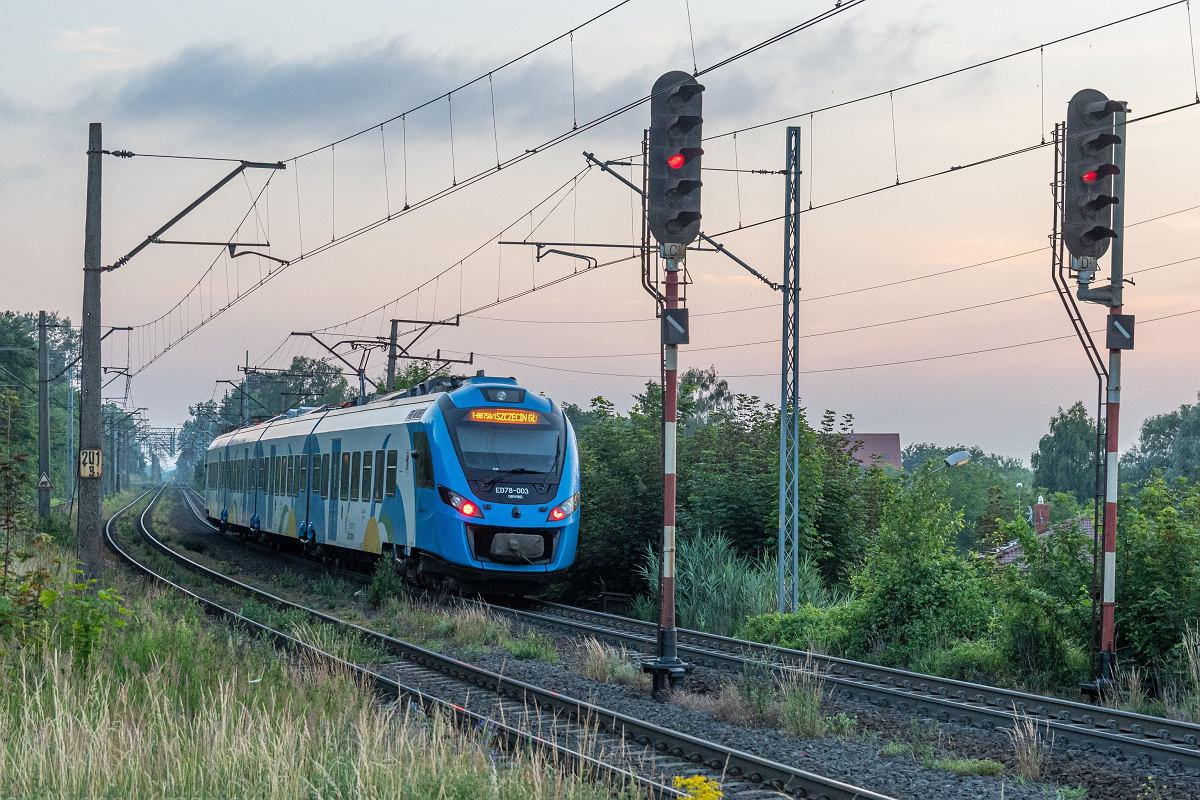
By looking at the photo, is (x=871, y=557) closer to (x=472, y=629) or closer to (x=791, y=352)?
(x=791, y=352)

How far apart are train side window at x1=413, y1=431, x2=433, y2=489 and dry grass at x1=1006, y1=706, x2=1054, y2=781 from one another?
11557 millimetres

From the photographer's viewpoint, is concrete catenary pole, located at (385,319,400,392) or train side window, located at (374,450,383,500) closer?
train side window, located at (374,450,383,500)

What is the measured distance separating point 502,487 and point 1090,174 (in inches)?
402

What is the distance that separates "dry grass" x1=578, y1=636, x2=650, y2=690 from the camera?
14109 millimetres

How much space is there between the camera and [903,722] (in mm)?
11680

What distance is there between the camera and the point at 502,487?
2070cm

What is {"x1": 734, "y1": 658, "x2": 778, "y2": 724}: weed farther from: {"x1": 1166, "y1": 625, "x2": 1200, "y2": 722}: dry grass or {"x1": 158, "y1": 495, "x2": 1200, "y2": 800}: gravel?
{"x1": 1166, "y1": 625, "x2": 1200, "y2": 722}: dry grass

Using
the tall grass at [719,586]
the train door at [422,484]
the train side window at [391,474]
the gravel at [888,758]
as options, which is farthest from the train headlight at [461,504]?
the gravel at [888,758]

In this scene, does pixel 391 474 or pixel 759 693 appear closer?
pixel 759 693

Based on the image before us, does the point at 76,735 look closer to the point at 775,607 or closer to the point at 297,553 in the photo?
the point at 775,607

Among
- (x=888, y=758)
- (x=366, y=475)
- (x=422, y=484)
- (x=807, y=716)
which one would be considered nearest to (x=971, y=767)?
(x=888, y=758)

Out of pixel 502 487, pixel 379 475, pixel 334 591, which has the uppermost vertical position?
pixel 379 475

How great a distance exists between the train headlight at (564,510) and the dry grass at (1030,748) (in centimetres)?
1085

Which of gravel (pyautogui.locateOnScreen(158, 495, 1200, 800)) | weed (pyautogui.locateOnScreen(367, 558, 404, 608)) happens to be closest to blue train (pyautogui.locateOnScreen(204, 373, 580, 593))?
weed (pyautogui.locateOnScreen(367, 558, 404, 608))
